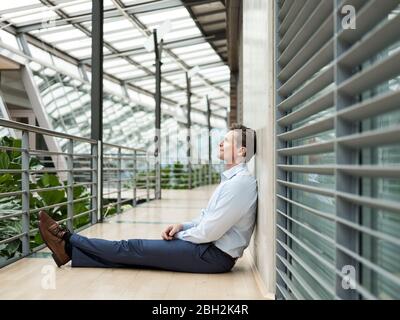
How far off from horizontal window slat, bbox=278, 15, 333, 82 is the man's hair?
0.75 m

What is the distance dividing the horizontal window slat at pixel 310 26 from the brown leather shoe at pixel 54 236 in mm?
1411

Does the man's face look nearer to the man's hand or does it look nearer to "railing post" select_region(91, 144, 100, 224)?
the man's hand

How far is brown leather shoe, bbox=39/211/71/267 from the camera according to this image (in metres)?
2.30

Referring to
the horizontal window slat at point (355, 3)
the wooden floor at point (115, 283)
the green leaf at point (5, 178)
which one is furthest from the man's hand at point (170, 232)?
Answer: the green leaf at point (5, 178)

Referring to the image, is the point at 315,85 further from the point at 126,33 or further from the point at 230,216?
the point at 126,33

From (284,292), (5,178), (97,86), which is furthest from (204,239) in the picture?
(97,86)

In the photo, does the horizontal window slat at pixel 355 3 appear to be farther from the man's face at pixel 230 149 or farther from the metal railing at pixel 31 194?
the metal railing at pixel 31 194

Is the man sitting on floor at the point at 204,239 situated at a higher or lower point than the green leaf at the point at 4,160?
lower

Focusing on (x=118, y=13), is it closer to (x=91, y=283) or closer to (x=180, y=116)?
(x=91, y=283)

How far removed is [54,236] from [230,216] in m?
0.90

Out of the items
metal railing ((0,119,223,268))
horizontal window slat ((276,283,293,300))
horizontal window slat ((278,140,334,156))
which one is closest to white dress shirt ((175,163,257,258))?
horizontal window slat ((276,283,293,300))

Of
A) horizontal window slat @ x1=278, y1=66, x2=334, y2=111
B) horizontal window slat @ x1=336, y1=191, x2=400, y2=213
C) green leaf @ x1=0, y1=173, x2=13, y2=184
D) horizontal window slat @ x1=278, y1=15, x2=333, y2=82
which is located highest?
horizontal window slat @ x1=278, y1=15, x2=333, y2=82

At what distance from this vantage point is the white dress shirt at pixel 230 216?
213 cm
